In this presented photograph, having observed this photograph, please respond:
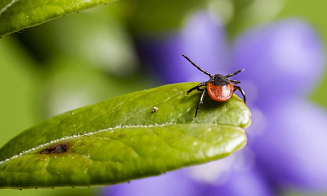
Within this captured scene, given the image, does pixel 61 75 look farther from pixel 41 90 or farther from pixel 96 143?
pixel 96 143

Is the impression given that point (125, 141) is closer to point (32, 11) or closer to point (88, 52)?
point (32, 11)

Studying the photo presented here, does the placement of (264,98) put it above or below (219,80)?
above

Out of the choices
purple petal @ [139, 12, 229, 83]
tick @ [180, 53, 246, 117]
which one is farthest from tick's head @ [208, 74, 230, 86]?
purple petal @ [139, 12, 229, 83]

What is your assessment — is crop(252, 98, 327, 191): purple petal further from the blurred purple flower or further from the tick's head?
the tick's head

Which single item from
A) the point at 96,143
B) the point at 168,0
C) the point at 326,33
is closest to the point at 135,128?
the point at 96,143

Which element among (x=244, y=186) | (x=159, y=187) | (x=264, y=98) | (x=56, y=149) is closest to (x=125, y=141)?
(x=56, y=149)

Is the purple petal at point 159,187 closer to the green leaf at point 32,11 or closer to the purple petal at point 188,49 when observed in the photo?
the purple petal at point 188,49
